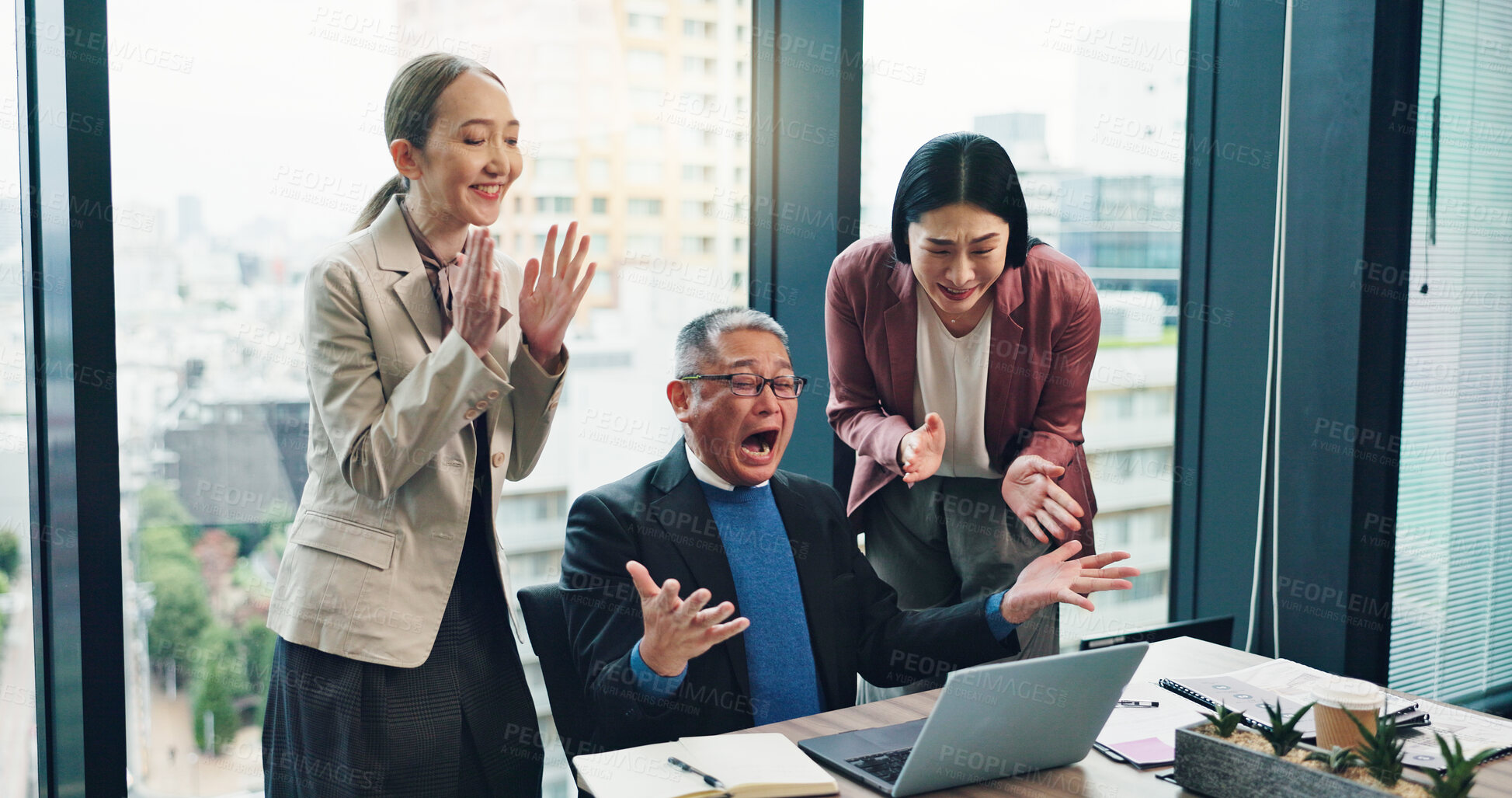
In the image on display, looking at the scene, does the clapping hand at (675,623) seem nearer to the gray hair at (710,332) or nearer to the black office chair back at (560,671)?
the black office chair back at (560,671)

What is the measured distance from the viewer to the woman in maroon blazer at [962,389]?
7.12ft

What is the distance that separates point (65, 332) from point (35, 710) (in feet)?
2.35

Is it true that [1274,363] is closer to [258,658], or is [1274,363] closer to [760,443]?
[760,443]

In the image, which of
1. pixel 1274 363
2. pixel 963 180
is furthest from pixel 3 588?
pixel 1274 363

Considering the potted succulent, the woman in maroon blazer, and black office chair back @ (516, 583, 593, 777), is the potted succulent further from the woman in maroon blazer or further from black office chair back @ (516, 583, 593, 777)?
black office chair back @ (516, 583, 593, 777)

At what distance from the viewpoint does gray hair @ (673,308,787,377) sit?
6.70 feet

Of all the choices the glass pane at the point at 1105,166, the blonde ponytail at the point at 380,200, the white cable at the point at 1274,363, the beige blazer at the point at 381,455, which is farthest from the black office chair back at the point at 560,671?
the white cable at the point at 1274,363

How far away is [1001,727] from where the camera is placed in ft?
4.71

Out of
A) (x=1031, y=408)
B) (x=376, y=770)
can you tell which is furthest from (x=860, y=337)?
(x=376, y=770)

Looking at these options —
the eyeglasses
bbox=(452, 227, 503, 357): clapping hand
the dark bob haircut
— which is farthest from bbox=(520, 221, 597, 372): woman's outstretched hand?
the dark bob haircut

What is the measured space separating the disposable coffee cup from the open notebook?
0.67m

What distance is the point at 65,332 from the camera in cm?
197

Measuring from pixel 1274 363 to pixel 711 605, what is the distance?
6.84ft

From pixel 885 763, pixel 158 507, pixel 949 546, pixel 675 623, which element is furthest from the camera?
pixel 949 546
